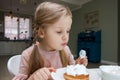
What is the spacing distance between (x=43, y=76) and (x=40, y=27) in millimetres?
237

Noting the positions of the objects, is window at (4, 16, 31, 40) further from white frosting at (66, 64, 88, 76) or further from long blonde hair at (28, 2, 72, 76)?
white frosting at (66, 64, 88, 76)

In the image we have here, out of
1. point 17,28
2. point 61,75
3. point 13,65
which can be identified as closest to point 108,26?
point 13,65

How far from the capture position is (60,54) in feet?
2.74

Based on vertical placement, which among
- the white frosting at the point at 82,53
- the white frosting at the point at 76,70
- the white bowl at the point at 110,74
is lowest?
the white bowl at the point at 110,74

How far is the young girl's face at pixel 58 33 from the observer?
2.16 feet

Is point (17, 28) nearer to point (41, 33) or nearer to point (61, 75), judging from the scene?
point (41, 33)

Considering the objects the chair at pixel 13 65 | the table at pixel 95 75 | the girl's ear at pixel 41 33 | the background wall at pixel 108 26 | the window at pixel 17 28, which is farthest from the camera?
the window at pixel 17 28

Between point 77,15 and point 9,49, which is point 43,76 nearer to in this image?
point 77,15

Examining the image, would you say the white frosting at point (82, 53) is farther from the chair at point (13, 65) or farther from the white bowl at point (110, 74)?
the chair at point (13, 65)

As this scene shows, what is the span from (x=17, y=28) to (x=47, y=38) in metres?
11.1

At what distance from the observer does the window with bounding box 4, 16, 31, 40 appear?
11188 millimetres

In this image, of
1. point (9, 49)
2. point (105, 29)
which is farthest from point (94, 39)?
point (9, 49)

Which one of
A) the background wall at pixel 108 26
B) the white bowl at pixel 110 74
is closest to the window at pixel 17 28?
the background wall at pixel 108 26

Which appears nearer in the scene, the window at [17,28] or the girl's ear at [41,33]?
the girl's ear at [41,33]
